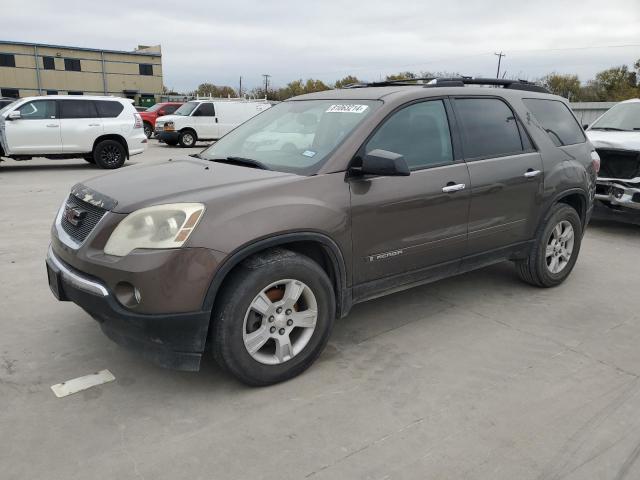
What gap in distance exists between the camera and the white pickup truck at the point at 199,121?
2008 centimetres

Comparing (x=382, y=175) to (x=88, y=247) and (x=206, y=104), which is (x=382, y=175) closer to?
(x=88, y=247)

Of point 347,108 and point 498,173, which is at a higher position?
point 347,108

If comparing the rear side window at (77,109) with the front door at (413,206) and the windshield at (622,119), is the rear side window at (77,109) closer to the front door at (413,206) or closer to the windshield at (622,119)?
the windshield at (622,119)

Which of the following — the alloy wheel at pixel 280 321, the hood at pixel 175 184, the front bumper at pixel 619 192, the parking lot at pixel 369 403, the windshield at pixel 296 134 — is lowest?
the parking lot at pixel 369 403

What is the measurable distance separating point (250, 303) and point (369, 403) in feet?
2.87

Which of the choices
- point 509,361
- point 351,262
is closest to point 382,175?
point 351,262

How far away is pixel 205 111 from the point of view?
20359mm

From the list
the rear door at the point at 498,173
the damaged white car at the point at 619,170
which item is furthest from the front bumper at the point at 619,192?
the rear door at the point at 498,173

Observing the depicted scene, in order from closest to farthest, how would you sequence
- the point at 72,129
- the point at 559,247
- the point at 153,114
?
the point at 559,247 → the point at 72,129 → the point at 153,114

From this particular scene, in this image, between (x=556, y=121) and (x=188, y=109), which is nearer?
(x=556, y=121)

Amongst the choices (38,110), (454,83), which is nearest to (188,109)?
(38,110)

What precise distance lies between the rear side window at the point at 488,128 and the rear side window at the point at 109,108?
1152 centimetres

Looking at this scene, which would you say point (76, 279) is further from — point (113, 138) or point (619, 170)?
point (113, 138)

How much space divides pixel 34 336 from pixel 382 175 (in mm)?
2665
